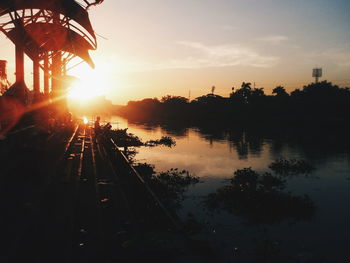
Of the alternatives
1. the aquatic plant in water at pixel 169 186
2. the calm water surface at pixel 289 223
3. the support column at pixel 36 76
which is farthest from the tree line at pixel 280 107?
the support column at pixel 36 76

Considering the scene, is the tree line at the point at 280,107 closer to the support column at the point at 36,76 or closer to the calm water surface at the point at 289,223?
the calm water surface at the point at 289,223

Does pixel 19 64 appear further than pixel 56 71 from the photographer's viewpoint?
No

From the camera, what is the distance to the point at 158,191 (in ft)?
47.7

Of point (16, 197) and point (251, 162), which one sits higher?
point (16, 197)

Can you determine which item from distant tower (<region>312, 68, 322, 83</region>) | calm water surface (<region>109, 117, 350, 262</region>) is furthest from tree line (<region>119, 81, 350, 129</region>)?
distant tower (<region>312, 68, 322, 83</region>)

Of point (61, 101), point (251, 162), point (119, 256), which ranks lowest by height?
point (251, 162)

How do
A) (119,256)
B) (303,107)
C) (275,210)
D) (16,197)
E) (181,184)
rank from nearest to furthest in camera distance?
(119,256) < (16,197) < (275,210) < (181,184) < (303,107)

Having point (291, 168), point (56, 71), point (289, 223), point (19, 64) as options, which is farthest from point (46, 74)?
point (291, 168)

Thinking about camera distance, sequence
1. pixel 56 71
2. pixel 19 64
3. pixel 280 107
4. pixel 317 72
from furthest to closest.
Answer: pixel 317 72
pixel 280 107
pixel 56 71
pixel 19 64

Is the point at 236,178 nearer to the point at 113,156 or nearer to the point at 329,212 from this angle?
the point at 329,212

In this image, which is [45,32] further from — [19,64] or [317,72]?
[317,72]

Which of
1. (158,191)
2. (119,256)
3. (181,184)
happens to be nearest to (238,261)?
(119,256)

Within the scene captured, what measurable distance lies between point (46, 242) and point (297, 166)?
22284 mm

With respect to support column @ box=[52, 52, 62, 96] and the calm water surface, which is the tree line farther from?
support column @ box=[52, 52, 62, 96]
